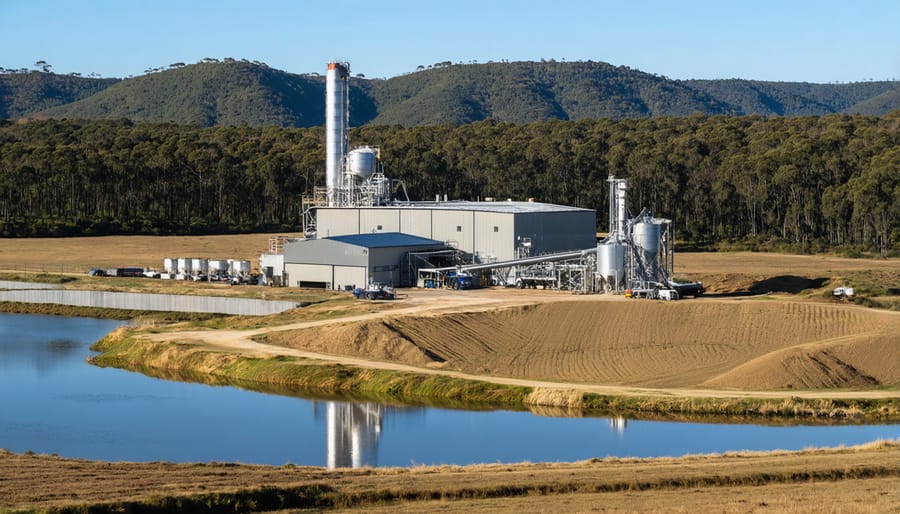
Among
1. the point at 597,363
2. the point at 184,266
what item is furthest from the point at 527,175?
the point at 597,363

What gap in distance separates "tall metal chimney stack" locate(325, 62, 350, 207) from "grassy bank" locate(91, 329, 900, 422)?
28850 millimetres

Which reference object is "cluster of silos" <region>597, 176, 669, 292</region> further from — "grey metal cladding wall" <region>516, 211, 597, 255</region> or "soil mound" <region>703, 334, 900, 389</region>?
"soil mound" <region>703, 334, 900, 389</region>

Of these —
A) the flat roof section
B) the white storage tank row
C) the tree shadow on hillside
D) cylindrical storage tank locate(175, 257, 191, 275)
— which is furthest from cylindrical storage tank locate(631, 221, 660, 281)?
cylindrical storage tank locate(175, 257, 191, 275)

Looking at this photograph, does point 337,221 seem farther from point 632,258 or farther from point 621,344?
point 621,344

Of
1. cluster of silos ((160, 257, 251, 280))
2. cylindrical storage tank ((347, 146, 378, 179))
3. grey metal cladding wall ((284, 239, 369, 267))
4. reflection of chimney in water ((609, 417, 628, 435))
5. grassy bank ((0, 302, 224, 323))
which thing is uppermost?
cylindrical storage tank ((347, 146, 378, 179))

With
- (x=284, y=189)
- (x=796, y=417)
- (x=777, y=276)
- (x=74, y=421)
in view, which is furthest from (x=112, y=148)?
(x=796, y=417)

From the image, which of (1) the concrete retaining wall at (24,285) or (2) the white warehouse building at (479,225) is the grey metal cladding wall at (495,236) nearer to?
(2) the white warehouse building at (479,225)

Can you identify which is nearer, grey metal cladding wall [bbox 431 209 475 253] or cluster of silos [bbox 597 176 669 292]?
cluster of silos [bbox 597 176 669 292]

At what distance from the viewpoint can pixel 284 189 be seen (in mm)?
135375

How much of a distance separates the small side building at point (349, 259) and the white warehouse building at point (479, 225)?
117 cm

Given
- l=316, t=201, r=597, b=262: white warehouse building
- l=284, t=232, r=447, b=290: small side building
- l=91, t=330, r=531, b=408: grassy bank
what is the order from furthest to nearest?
l=316, t=201, r=597, b=262: white warehouse building < l=284, t=232, r=447, b=290: small side building < l=91, t=330, r=531, b=408: grassy bank

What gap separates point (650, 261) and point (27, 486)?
47168 mm

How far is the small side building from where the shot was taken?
3063 inches

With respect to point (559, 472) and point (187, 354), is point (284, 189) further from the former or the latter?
point (559, 472)
